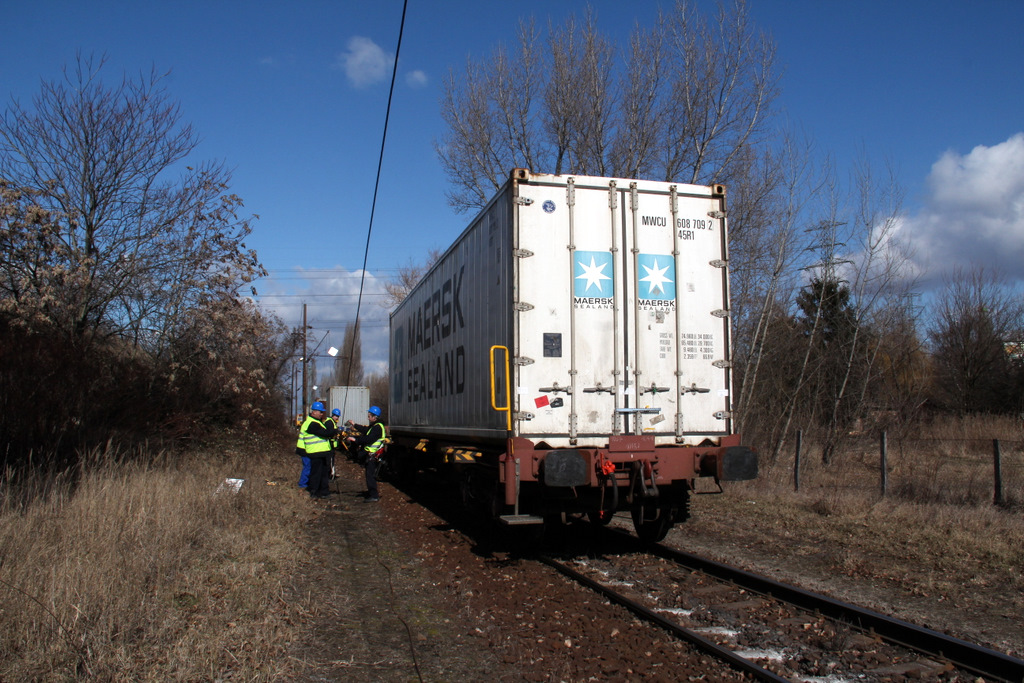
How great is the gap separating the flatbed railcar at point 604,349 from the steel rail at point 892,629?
102cm

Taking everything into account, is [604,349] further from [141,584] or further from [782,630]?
[141,584]

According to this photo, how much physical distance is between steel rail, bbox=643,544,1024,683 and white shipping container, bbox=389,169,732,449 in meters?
1.53

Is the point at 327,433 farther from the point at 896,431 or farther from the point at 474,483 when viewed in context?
the point at 896,431

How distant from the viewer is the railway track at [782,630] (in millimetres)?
4488

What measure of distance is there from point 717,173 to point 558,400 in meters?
12.5

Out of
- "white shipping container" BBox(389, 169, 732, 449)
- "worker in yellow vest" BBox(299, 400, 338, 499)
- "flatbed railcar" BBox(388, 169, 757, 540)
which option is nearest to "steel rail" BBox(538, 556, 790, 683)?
"flatbed railcar" BBox(388, 169, 757, 540)

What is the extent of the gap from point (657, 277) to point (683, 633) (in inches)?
146

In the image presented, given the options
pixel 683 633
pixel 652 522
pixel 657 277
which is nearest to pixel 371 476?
pixel 652 522

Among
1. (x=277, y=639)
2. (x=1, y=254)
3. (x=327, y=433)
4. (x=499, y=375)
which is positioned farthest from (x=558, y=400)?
(x=1, y=254)

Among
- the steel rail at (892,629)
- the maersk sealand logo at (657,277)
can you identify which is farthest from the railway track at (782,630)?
the maersk sealand logo at (657,277)

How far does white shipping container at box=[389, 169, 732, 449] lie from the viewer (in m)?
7.19

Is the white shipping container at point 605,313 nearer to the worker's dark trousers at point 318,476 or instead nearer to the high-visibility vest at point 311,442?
the high-visibility vest at point 311,442

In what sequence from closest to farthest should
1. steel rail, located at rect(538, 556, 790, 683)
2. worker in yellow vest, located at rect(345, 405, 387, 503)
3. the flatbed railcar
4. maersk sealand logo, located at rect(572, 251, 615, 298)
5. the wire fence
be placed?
steel rail, located at rect(538, 556, 790, 683), the flatbed railcar, maersk sealand logo, located at rect(572, 251, 615, 298), the wire fence, worker in yellow vest, located at rect(345, 405, 387, 503)

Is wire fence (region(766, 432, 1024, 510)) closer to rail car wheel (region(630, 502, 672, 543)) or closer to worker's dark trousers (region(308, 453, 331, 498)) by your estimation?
rail car wheel (region(630, 502, 672, 543))
